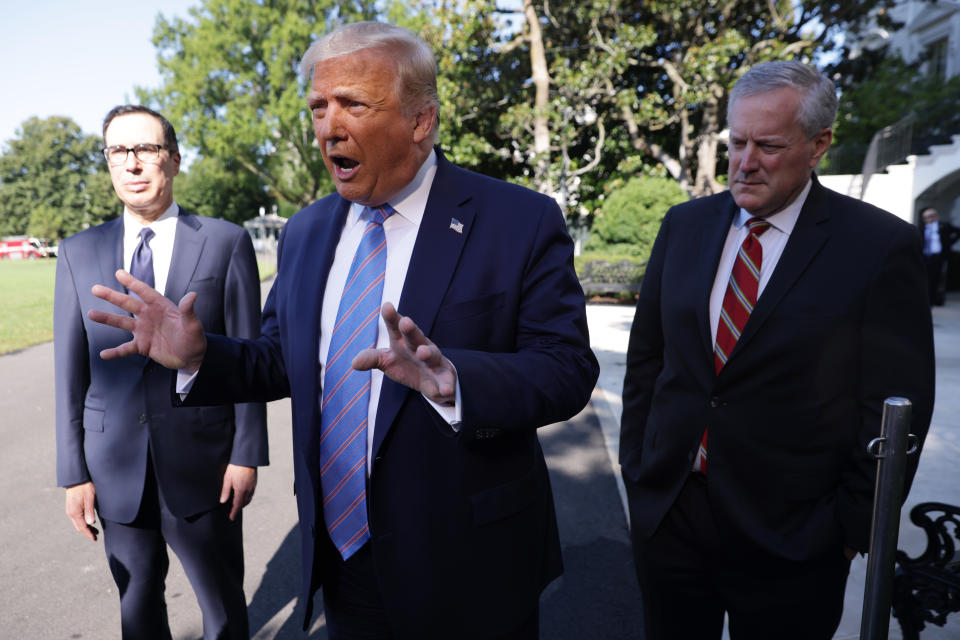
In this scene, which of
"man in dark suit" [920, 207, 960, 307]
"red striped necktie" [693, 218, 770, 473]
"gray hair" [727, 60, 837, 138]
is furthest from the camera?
"man in dark suit" [920, 207, 960, 307]

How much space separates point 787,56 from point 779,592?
18.6 meters

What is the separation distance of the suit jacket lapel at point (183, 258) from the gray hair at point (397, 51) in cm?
112

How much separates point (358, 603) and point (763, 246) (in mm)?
1629

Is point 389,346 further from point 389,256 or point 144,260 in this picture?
point 144,260

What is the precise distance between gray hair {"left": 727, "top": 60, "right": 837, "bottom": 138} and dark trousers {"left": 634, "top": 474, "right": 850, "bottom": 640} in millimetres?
1154

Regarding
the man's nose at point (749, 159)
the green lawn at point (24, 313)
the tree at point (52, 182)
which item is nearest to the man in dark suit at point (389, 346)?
the man's nose at point (749, 159)

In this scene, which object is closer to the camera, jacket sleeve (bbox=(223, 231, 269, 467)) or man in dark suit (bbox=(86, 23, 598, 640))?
man in dark suit (bbox=(86, 23, 598, 640))

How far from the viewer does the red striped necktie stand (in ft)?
7.10

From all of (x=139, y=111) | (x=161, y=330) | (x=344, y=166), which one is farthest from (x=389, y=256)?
(x=139, y=111)

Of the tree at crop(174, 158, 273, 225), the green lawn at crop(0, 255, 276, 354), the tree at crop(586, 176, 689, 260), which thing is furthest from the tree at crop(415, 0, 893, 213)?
the tree at crop(174, 158, 273, 225)

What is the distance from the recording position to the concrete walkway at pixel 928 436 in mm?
3299

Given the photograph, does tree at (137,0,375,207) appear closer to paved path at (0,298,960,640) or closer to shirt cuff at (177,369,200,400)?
paved path at (0,298,960,640)

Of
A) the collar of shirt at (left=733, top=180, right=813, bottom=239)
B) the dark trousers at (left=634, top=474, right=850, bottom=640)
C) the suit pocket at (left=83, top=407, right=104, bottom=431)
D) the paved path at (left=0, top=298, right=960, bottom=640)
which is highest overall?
the collar of shirt at (left=733, top=180, right=813, bottom=239)

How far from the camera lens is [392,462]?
175cm
